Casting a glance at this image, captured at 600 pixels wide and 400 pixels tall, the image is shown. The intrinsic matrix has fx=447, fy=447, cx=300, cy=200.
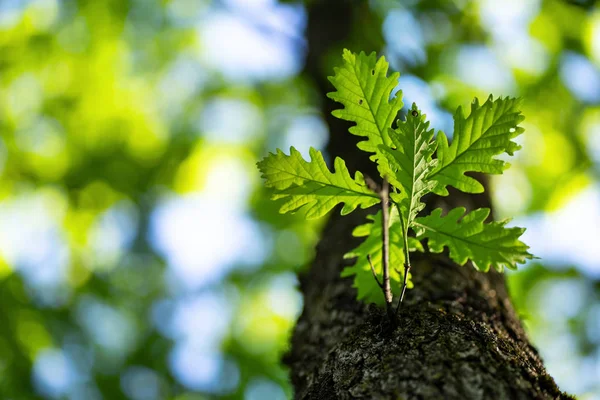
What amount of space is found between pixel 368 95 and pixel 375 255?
0.47 m

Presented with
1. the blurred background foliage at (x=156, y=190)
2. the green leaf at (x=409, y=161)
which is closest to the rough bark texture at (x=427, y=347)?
the green leaf at (x=409, y=161)

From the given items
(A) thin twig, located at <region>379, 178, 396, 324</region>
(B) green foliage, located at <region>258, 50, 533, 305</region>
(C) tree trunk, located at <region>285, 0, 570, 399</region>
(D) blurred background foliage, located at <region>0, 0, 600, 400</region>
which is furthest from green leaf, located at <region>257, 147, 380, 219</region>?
(D) blurred background foliage, located at <region>0, 0, 600, 400</region>

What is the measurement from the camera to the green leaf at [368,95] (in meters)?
1.14

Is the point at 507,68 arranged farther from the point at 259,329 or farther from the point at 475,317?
the point at 259,329

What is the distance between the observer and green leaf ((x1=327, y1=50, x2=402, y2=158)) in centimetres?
114

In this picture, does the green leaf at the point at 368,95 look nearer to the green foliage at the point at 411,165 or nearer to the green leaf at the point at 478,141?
the green foliage at the point at 411,165

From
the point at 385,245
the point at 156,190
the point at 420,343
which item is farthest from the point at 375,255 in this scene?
the point at 156,190

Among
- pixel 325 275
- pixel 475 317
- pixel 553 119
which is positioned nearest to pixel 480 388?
pixel 475 317

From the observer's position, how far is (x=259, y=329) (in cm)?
738

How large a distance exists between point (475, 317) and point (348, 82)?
33.4 inches

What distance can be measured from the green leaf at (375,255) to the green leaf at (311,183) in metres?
0.10

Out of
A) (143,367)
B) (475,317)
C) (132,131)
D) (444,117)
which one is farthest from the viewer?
(132,131)

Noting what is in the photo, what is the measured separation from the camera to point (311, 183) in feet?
3.88

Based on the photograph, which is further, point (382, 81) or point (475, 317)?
point (475, 317)
